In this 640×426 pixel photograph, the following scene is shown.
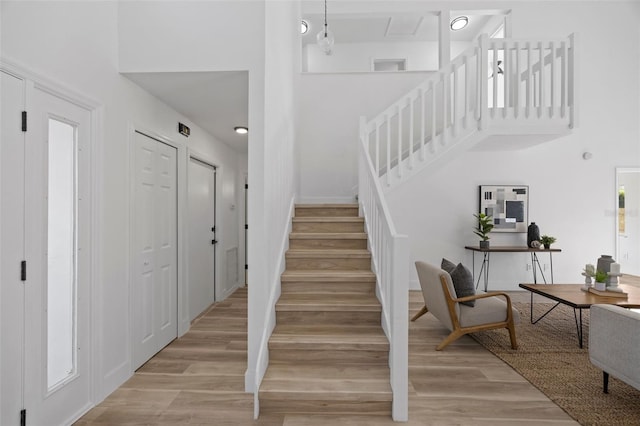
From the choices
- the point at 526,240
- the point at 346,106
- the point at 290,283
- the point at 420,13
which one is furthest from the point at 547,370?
the point at 420,13

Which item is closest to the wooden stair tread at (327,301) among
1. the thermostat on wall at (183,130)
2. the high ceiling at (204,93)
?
the high ceiling at (204,93)

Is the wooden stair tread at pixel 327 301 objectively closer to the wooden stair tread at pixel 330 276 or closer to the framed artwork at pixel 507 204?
the wooden stair tread at pixel 330 276

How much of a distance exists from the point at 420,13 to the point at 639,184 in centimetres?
511

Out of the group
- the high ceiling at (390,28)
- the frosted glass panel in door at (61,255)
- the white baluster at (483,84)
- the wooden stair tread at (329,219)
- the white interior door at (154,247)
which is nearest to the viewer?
the frosted glass panel in door at (61,255)

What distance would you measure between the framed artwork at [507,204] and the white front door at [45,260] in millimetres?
5281

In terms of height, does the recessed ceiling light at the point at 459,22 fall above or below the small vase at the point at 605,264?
above

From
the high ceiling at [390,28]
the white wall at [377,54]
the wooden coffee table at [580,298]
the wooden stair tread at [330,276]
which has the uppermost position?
the high ceiling at [390,28]

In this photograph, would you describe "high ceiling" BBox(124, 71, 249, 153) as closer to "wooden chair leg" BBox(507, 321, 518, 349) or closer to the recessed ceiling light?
"wooden chair leg" BBox(507, 321, 518, 349)

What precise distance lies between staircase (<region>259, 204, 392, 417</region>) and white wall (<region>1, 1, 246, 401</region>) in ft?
3.93

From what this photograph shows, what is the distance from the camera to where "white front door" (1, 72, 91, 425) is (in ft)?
5.71

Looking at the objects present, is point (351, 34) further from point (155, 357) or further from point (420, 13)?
point (155, 357)

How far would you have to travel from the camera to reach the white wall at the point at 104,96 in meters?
1.88

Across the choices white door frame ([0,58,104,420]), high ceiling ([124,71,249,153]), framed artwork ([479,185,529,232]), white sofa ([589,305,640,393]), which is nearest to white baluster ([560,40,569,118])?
framed artwork ([479,185,529,232])

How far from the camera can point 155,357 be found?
3.15 metres
